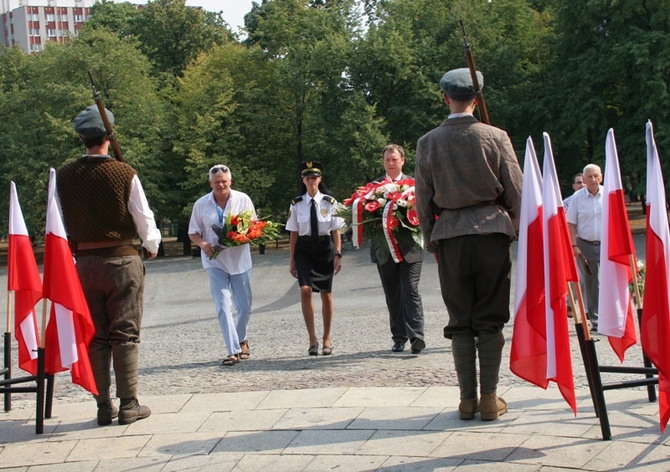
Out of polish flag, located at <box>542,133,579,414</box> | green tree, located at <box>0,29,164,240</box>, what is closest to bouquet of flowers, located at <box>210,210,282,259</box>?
polish flag, located at <box>542,133,579,414</box>

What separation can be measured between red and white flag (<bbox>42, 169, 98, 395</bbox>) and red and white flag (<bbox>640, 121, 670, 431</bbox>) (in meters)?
3.59

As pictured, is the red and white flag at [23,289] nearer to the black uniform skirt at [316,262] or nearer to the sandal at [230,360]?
the sandal at [230,360]

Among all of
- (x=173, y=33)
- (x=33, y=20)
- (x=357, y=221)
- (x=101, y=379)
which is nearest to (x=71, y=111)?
(x=173, y=33)

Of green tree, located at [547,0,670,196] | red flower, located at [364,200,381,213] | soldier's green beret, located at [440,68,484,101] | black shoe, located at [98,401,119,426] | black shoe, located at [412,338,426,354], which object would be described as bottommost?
black shoe, located at [412,338,426,354]

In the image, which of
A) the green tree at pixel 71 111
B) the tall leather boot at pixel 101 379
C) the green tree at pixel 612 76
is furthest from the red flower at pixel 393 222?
the green tree at pixel 71 111

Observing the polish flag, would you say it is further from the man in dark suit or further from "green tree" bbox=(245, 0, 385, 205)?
"green tree" bbox=(245, 0, 385, 205)

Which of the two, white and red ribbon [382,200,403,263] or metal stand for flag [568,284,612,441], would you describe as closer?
metal stand for flag [568,284,612,441]

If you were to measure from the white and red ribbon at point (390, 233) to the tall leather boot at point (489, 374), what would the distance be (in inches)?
143

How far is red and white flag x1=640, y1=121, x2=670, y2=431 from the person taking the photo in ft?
17.7

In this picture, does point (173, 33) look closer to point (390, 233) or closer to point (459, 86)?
point (390, 233)

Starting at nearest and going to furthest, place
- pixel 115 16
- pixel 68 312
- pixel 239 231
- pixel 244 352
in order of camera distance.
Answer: pixel 68 312
pixel 239 231
pixel 244 352
pixel 115 16

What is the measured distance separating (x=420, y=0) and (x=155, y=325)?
34720mm

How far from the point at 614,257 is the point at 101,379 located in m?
3.61

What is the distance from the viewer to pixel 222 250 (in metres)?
10.5
